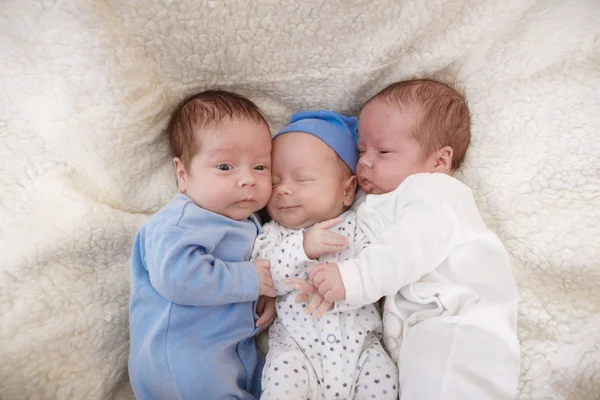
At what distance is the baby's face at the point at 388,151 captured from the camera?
121 cm

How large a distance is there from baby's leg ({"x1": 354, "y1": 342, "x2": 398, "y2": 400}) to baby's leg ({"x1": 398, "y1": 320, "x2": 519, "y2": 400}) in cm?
3

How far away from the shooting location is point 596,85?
111cm

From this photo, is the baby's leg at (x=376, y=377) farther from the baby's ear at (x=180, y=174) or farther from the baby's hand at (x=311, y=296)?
the baby's ear at (x=180, y=174)

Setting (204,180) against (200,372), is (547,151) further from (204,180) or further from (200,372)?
(200,372)

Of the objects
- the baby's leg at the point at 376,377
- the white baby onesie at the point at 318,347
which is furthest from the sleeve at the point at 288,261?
the baby's leg at the point at 376,377

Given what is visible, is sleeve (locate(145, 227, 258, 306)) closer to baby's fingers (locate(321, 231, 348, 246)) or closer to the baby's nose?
baby's fingers (locate(321, 231, 348, 246))

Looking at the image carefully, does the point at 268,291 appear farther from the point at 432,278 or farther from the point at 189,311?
the point at 432,278

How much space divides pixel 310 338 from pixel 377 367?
0.16 meters

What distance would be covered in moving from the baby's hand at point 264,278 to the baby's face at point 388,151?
13.8 inches

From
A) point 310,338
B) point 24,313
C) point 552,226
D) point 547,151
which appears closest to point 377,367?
point 310,338

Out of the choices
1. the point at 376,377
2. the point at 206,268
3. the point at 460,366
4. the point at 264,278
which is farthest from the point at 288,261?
the point at 460,366

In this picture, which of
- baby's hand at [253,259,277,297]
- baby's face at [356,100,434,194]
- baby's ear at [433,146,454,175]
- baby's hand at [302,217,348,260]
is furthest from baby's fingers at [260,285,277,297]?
baby's ear at [433,146,454,175]

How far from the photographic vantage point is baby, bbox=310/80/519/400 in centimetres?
96

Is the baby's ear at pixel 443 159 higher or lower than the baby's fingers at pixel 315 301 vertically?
higher
